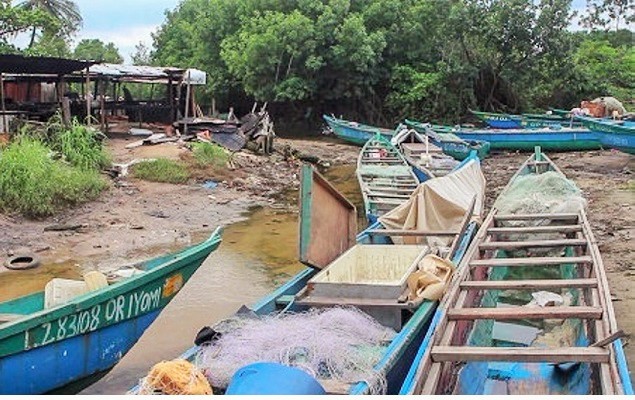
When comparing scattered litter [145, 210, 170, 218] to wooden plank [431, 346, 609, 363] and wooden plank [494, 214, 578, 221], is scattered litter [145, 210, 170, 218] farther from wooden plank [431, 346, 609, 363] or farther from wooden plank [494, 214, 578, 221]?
wooden plank [431, 346, 609, 363]

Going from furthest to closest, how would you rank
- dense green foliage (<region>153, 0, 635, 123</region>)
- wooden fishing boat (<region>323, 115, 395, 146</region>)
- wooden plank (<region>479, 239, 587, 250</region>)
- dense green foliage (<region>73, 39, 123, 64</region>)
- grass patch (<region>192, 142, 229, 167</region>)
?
dense green foliage (<region>73, 39, 123, 64</region>) → dense green foliage (<region>153, 0, 635, 123</region>) → wooden fishing boat (<region>323, 115, 395, 146</region>) → grass patch (<region>192, 142, 229, 167</region>) → wooden plank (<region>479, 239, 587, 250</region>)

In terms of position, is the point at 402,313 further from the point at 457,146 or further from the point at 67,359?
the point at 457,146

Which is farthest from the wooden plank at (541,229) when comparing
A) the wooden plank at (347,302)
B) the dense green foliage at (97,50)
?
the dense green foliage at (97,50)

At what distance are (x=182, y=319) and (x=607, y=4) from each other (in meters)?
31.1

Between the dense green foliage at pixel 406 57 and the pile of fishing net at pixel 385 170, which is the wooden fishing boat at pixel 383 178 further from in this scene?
the dense green foliage at pixel 406 57

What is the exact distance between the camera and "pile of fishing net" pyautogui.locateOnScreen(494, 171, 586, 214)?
29.6ft

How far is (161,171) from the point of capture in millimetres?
15898

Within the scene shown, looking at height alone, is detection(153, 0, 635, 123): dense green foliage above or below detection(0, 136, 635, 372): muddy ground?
above

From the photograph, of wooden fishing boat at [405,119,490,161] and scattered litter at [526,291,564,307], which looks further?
wooden fishing boat at [405,119,490,161]

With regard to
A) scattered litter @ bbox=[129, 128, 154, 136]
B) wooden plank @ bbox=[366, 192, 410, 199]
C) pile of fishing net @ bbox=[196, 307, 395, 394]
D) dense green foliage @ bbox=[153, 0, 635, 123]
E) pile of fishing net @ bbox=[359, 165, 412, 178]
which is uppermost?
dense green foliage @ bbox=[153, 0, 635, 123]

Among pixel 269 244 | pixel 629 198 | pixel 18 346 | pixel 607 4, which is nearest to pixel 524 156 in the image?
pixel 629 198

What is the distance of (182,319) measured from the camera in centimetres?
823

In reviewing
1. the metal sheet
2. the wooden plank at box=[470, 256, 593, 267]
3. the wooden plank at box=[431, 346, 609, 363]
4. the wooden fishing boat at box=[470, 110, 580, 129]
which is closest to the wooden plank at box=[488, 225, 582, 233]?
the wooden plank at box=[470, 256, 593, 267]

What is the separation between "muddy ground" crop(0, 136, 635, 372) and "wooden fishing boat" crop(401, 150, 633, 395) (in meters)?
0.91
